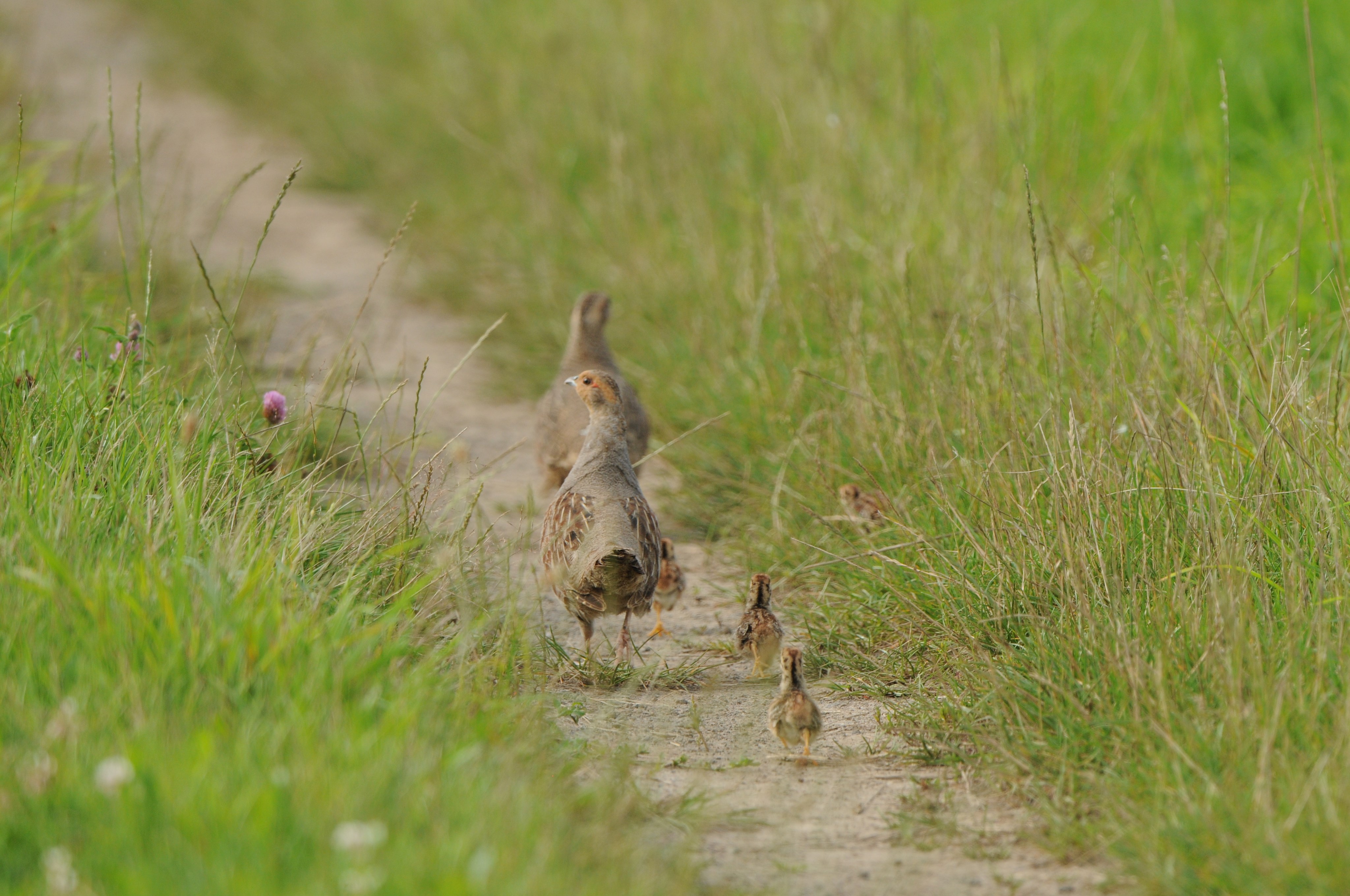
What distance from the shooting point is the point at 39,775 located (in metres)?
2.74

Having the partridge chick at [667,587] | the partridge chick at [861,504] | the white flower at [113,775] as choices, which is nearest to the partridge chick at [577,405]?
the partridge chick at [667,587]

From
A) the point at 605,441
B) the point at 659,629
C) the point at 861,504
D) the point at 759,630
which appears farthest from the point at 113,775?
the point at 861,504

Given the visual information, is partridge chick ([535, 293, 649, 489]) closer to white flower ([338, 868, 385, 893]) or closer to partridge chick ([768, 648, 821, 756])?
partridge chick ([768, 648, 821, 756])

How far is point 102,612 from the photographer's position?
322 centimetres

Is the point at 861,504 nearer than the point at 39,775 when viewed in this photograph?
No

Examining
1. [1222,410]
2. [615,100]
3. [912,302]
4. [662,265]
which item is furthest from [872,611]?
[615,100]

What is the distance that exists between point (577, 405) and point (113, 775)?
365 centimetres

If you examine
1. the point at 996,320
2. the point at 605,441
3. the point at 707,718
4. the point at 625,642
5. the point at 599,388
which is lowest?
the point at 707,718

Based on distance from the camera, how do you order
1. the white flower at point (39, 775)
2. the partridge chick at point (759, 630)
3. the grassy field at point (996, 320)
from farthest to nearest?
the partridge chick at point (759, 630) → the grassy field at point (996, 320) → the white flower at point (39, 775)

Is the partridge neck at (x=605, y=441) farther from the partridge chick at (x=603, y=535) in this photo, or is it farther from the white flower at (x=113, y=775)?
the white flower at (x=113, y=775)

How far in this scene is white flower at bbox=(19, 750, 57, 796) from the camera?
274cm

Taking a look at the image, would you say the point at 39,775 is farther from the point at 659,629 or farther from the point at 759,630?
the point at 659,629

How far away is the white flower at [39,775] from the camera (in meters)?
2.74

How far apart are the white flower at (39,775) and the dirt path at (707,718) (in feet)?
5.00
